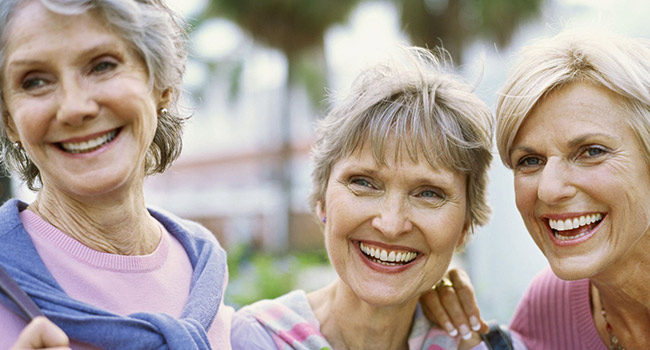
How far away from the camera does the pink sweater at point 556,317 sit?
10.2 feet

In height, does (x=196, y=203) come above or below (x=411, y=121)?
below

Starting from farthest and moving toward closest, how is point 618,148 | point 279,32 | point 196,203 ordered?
1. point 196,203
2. point 279,32
3. point 618,148

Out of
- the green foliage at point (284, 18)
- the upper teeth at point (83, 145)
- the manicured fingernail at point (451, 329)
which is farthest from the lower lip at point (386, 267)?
the green foliage at point (284, 18)

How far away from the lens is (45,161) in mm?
2012

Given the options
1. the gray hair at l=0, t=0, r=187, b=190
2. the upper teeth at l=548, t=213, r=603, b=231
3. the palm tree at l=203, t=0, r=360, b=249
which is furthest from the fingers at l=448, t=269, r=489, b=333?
the palm tree at l=203, t=0, r=360, b=249

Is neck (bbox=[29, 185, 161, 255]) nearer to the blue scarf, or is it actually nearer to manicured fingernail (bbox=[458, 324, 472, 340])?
the blue scarf

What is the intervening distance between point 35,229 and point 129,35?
2.13 ft

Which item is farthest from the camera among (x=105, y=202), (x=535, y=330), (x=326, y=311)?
(x=535, y=330)

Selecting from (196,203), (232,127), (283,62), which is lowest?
(196,203)

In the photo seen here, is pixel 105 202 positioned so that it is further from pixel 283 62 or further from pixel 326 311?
pixel 283 62

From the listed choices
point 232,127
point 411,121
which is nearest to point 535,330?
point 411,121

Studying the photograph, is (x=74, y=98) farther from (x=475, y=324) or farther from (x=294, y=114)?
(x=294, y=114)

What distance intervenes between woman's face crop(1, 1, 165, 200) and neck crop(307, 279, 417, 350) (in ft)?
3.89

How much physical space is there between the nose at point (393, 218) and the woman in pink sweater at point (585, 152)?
1.63 feet
